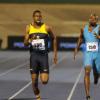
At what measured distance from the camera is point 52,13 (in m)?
53.7

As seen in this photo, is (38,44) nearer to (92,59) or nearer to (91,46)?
(91,46)

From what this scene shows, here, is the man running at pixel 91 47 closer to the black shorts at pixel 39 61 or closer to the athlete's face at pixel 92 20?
the athlete's face at pixel 92 20

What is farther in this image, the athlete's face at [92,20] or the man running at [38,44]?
the athlete's face at [92,20]

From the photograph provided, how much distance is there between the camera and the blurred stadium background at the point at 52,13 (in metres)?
51.4

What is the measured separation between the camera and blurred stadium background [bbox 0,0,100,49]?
5141 centimetres

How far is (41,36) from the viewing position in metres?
10.4

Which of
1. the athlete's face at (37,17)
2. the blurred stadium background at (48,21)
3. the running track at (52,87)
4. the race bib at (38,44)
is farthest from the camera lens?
the blurred stadium background at (48,21)

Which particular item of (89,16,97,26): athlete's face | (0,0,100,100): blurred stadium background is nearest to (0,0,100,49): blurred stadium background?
(0,0,100,100): blurred stadium background

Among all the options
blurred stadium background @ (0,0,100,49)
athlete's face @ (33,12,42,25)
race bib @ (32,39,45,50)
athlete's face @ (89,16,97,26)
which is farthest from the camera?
blurred stadium background @ (0,0,100,49)

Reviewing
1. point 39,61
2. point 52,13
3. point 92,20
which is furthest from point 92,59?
point 52,13

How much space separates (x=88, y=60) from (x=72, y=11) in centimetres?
4340

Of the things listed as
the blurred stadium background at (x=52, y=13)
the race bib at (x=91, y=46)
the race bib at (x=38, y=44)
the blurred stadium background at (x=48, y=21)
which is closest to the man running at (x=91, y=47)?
the race bib at (x=91, y=46)

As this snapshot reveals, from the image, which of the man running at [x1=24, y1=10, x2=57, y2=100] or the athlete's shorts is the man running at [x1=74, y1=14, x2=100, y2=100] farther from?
the man running at [x1=24, y1=10, x2=57, y2=100]

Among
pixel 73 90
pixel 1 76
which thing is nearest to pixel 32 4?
pixel 1 76
